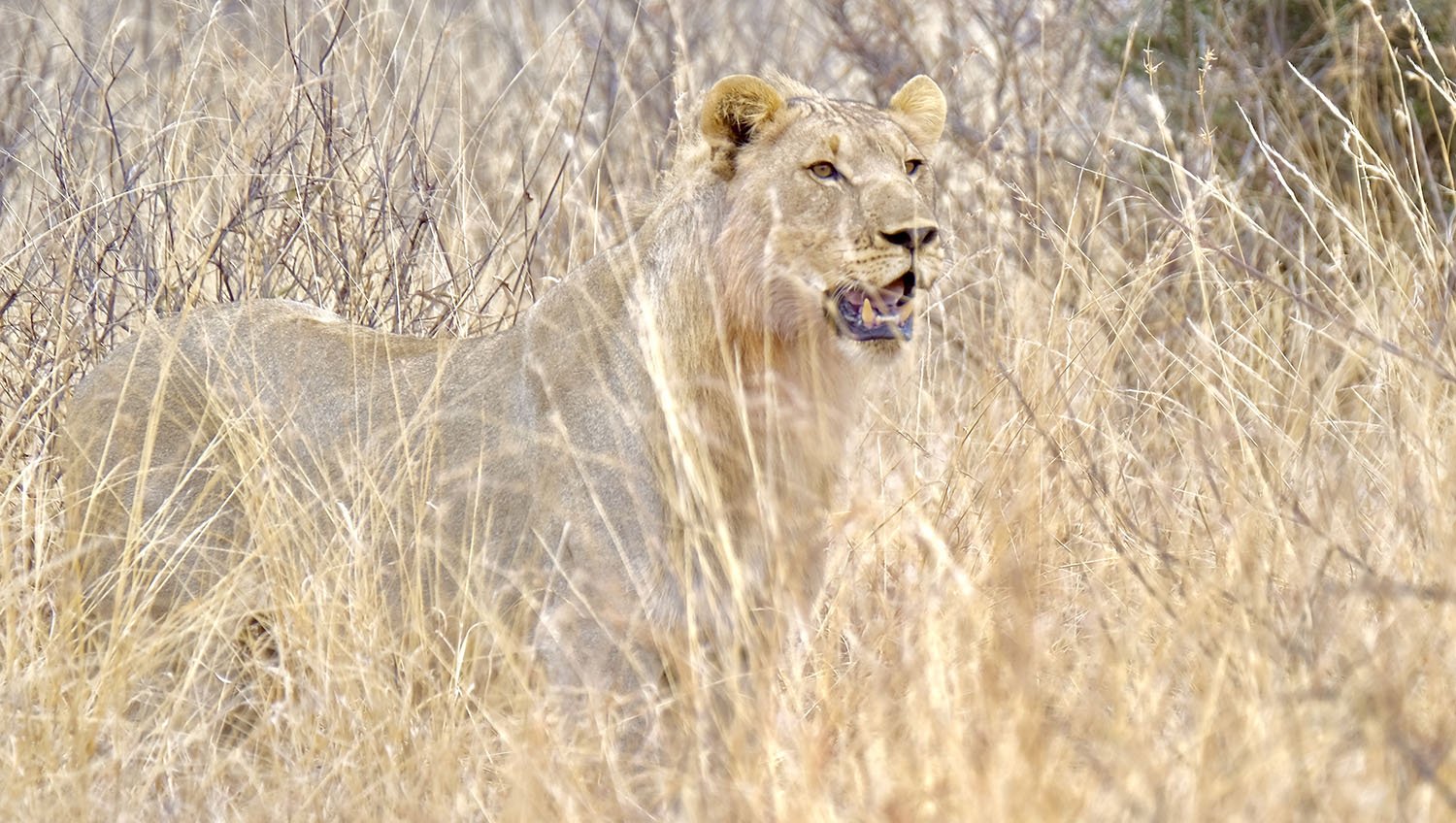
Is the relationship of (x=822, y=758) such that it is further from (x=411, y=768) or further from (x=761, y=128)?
(x=761, y=128)

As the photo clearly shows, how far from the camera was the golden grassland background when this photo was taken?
259cm

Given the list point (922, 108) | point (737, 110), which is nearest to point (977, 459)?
point (922, 108)

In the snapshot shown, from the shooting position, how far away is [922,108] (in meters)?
4.23

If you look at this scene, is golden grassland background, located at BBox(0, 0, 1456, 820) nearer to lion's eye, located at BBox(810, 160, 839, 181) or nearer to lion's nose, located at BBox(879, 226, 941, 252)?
lion's nose, located at BBox(879, 226, 941, 252)

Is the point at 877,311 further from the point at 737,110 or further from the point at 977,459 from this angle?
the point at 977,459

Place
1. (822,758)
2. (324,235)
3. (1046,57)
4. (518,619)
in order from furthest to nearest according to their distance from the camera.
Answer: (1046,57) < (324,235) < (518,619) < (822,758)

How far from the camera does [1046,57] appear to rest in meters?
7.15

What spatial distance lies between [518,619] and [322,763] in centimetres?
51

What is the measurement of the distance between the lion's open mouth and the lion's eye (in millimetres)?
273

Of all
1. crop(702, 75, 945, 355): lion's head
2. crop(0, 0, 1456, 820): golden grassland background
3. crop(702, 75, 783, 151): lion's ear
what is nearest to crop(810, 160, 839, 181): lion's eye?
crop(702, 75, 945, 355): lion's head

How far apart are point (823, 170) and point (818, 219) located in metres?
0.13

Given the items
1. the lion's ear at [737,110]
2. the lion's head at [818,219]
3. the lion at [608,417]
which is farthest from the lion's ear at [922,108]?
the lion's ear at [737,110]

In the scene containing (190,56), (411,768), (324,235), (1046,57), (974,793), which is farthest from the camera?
(1046,57)

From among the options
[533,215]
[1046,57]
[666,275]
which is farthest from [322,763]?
[1046,57]
